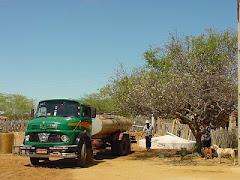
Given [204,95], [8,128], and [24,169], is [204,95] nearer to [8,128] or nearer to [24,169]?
[24,169]

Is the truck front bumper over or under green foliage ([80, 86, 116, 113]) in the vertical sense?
under

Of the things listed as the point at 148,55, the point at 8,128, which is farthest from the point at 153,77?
the point at 8,128

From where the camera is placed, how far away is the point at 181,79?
66.7ft

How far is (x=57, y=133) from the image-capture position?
17188mm

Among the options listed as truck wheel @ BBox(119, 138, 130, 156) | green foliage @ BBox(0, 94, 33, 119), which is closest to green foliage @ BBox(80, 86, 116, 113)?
green foliage @ BBox(0, 94, 33, 119)

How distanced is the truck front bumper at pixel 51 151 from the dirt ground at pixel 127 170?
495mm

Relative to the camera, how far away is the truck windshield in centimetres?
1792

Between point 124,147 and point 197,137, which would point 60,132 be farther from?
point 197,137

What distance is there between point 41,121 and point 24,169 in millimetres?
1878

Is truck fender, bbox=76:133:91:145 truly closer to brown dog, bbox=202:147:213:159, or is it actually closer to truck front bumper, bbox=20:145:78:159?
truck front bumper, bbox=20:145:78:159

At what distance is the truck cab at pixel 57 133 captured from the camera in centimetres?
1705

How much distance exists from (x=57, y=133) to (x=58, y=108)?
1.25 metres

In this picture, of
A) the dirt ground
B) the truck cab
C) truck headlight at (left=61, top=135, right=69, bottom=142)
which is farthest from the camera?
truck headlight at (left=61, top=135, right=69, bottom=142)

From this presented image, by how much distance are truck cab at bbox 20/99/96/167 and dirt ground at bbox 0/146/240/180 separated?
1.89 ft
